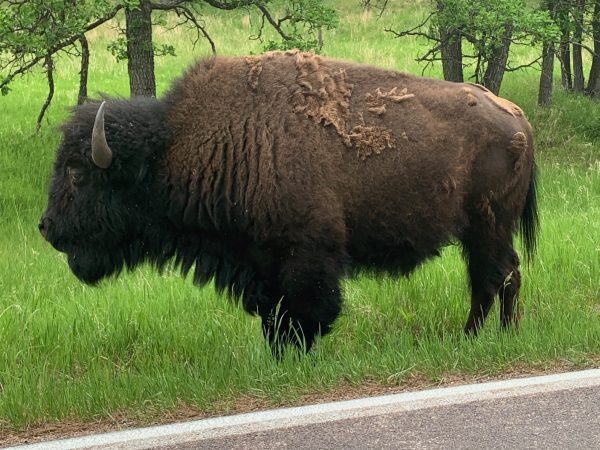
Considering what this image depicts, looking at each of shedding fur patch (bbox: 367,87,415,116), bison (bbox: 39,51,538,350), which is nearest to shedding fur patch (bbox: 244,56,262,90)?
bison (bbox: 39,51,538,350)

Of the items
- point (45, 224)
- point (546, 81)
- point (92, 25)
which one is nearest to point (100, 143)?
A: point (45, 224)

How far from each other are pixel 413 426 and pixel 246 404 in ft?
2.90

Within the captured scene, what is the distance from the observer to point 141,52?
1083cm

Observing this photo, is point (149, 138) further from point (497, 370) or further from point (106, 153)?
point (497, 370)

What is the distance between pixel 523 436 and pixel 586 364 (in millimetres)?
1129

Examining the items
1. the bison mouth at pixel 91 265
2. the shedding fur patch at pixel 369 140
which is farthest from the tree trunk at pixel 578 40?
the bison mouth at pixel 91 265

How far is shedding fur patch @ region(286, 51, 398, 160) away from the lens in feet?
15.8

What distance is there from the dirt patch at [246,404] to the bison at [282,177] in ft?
2.29

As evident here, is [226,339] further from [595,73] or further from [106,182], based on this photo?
[595,73]

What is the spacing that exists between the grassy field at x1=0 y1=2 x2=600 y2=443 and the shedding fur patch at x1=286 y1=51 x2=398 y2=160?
3.24ft

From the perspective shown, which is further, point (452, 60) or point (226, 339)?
point (452, 60)

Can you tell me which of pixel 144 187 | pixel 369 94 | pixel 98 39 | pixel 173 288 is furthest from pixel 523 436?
pixel 98 39

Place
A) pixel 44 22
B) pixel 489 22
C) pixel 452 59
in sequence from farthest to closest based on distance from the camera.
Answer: pixel 452 59, pixel 489 22, pixel 44 22

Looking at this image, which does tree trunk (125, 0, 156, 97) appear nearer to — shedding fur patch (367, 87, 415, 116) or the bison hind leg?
shedding fur patch (367, 87, 415, 116)
